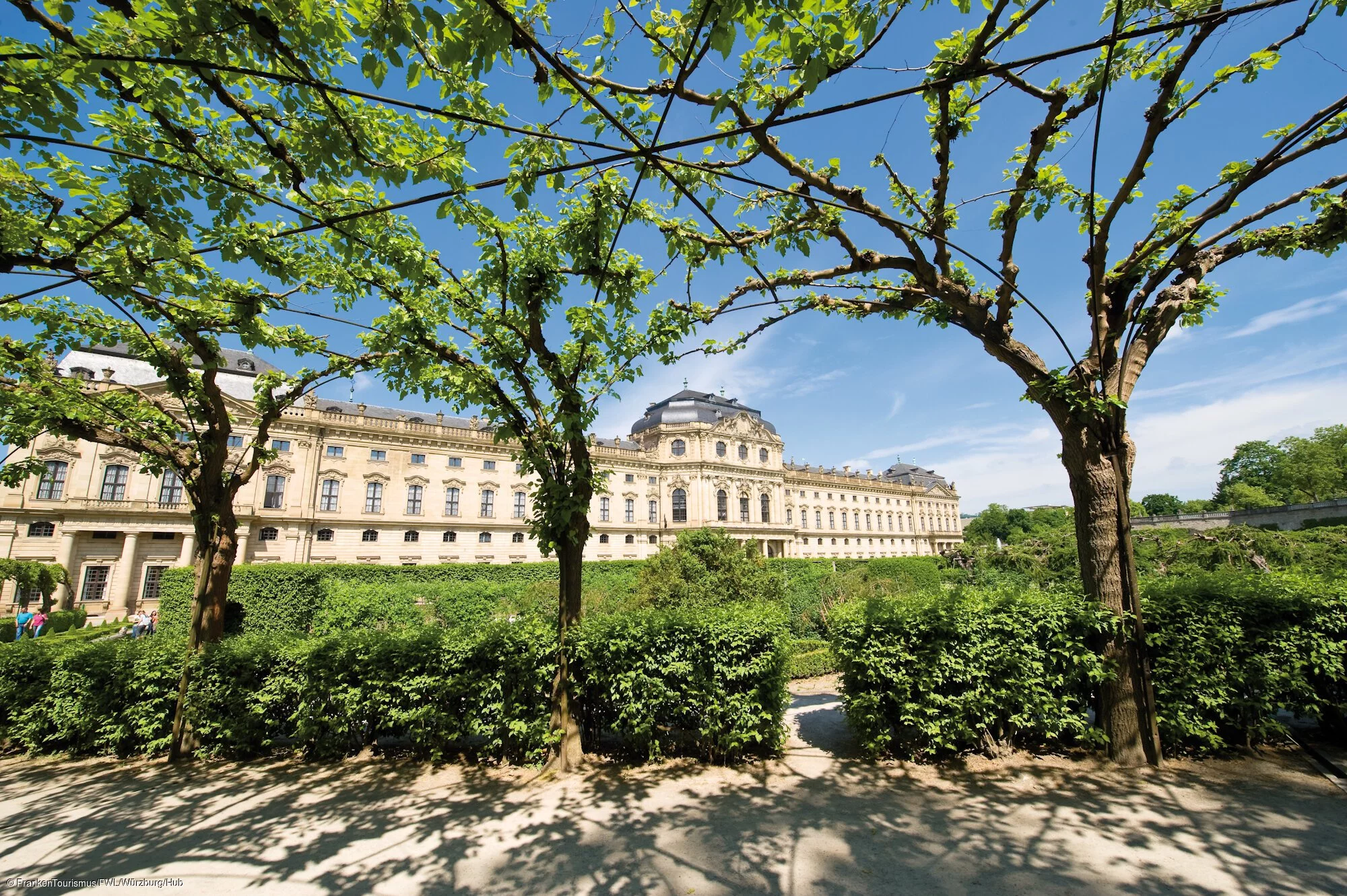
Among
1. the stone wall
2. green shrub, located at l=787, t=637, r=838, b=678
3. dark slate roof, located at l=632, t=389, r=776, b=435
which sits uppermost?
dark slate roof, located at l=632, t=389, r=776, b=435

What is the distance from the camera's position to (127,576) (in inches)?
1062

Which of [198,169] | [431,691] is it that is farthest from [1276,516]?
[198,169]

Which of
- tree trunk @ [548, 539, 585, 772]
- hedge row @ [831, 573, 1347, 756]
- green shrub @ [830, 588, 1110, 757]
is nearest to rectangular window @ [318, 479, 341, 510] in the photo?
tree trunk @ [548, 539, 585, 772]

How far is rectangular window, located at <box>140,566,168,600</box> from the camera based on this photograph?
2772cm

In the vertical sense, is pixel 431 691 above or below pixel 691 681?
below

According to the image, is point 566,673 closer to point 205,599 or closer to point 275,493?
point 205,599

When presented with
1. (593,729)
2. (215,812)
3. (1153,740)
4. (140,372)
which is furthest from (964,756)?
(140,372)

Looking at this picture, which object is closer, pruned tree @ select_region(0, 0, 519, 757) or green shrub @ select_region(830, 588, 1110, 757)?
pruned tree @ select_region(0, 0, 519, 757)

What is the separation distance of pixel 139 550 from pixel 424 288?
113 ft

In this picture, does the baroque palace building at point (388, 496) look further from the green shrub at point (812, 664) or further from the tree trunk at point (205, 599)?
the tree trunk at point (205, 599)

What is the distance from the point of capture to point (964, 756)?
536 centimetres

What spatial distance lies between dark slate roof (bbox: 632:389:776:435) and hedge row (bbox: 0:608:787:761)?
42036mm

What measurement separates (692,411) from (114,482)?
38.5 m

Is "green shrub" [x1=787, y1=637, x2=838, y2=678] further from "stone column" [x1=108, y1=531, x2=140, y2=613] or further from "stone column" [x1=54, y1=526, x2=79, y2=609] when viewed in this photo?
"stone column" [x1=54, y1=526, x2=79, y2=609]
